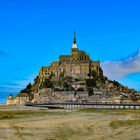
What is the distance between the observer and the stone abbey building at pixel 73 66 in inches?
7128

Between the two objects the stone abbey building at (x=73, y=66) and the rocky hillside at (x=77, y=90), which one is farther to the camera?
the stone abbey building at (x=73, y=66)

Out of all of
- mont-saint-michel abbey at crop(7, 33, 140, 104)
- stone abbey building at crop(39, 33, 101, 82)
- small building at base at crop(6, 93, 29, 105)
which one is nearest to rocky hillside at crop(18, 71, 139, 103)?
mont-saint-michel abbey at crop(7, 33, 140, 104)

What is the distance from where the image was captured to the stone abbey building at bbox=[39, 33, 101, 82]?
18106cm

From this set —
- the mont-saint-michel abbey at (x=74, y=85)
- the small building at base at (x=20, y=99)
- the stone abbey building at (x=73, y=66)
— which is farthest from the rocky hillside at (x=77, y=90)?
the small building at base at (x=20, y=99)

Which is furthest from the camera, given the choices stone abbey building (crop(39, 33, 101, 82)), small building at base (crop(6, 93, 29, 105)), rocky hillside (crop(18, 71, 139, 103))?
stone abbey building (crop(39, 33, 101, 82))

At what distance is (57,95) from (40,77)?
979 inches

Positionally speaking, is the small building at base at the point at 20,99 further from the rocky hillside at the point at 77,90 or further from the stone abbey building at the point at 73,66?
the stone abbey building at the point at 73,66

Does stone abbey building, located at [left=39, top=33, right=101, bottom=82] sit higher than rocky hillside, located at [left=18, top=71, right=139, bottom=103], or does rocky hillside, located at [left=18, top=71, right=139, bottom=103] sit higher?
stone abbey building, located at [left=39, top=33, right=101, bottom=82]

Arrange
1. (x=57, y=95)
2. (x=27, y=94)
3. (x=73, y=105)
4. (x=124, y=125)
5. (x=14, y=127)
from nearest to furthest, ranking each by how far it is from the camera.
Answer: (x=14, y=127)
(x=124, y=125)
(x=73, y=105)
(x=57, y=95)
(x=27, y=94)

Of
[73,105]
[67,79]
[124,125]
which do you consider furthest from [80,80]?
[124,125]

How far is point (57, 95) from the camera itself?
561 feet

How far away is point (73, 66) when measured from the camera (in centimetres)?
18238

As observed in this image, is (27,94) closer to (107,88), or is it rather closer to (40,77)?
(40,77)

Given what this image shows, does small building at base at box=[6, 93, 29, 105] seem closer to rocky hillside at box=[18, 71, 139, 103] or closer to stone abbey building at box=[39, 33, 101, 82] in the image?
rocky hillside at box=[18, 71, 139, 103]
